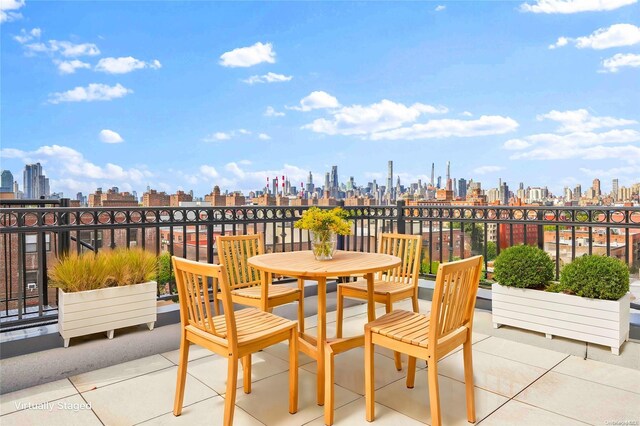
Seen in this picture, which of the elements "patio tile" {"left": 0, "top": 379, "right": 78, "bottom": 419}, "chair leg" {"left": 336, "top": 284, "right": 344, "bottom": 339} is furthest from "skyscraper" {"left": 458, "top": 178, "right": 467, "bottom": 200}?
"patio tile" {"left": 0, "top": 379, "right": 78, "bottom": 419}

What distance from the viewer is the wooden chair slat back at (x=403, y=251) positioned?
3.42m

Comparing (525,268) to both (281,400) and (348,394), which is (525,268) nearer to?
(348,394)

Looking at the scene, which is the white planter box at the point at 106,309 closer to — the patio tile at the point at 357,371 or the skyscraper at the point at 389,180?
the patio tile at the point at 357,371

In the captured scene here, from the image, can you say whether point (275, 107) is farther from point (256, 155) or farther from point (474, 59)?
point (474, 59)

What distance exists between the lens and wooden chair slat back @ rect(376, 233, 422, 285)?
3416mm

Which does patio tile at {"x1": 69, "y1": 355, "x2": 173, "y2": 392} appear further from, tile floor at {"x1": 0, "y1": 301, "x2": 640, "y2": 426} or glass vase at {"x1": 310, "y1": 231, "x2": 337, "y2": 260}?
glass vase at {"x1": 310, "y1": 231, "x2": 337, "y2": 260}

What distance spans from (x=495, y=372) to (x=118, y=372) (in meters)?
2.67

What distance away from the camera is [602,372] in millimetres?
2883

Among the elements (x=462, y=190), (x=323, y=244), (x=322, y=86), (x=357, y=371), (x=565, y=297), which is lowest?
(x=357, y=371)

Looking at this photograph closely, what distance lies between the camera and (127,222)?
349 cm

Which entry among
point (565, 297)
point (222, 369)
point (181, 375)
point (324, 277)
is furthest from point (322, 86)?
point (181, 375)

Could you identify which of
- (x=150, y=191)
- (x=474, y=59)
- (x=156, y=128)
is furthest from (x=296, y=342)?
Answer: (x=156, y=128)

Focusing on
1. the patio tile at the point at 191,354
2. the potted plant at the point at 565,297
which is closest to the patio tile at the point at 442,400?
the potted plant at the point at 565,297

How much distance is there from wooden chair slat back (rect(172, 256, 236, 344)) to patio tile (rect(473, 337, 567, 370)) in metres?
2.26
